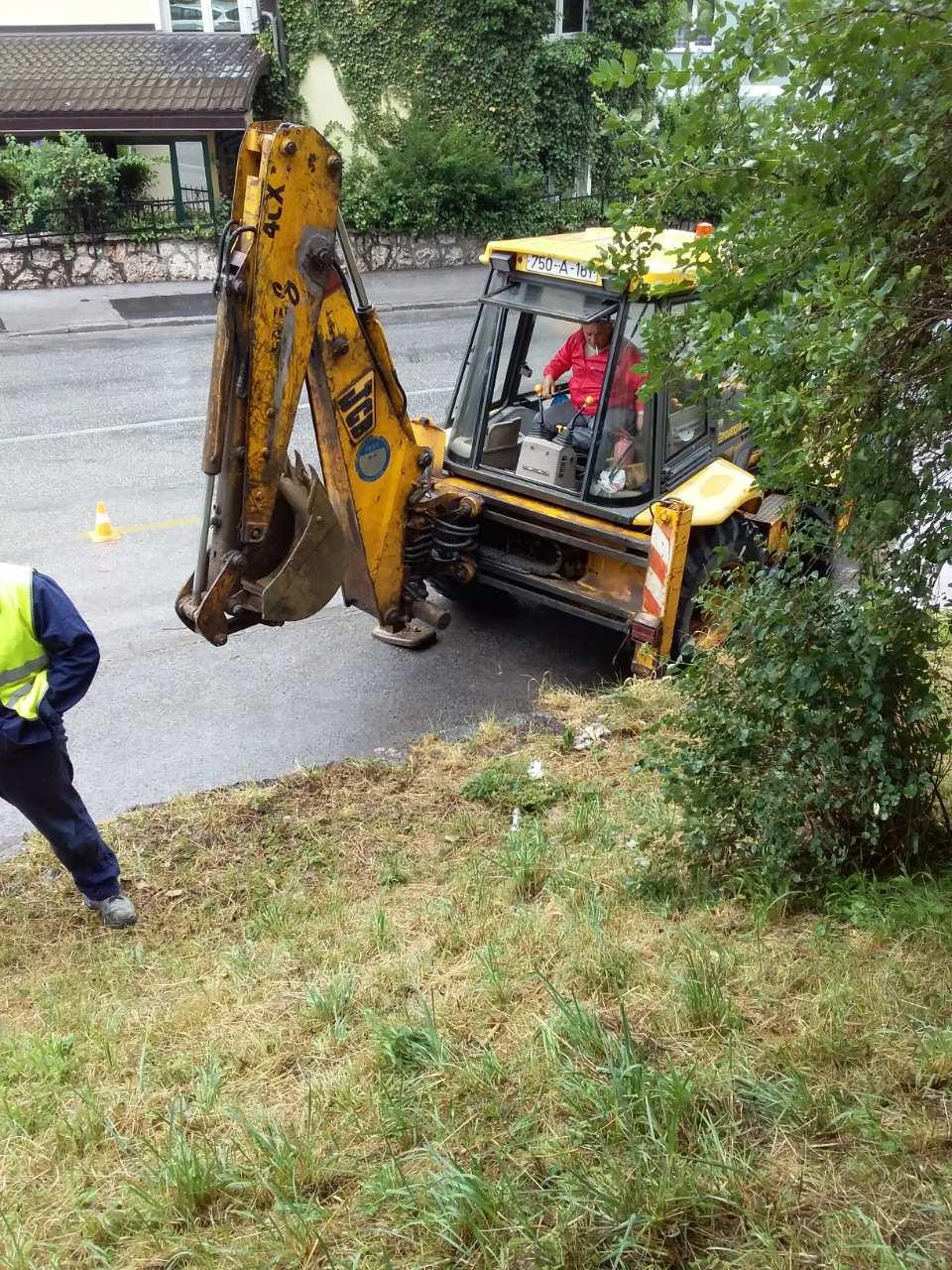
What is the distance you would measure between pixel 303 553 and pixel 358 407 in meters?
0.95

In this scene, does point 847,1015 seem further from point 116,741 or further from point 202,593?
point 116,741

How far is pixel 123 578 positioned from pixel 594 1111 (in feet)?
21.4

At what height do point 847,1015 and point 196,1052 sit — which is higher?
point 847,1015

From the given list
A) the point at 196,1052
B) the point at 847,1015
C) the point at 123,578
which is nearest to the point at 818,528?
the point at 847,1015

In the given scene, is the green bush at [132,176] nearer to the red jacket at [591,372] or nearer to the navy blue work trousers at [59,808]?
the red jacket at [591,372]

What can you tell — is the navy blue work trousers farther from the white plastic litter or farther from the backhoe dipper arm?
the white plastic litter

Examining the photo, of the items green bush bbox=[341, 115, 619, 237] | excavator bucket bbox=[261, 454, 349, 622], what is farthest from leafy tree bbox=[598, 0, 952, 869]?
green bush bbox=[341, 115, 619, 237]

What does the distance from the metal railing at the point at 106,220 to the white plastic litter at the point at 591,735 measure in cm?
1554

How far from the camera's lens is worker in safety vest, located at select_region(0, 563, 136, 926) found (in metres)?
4.54

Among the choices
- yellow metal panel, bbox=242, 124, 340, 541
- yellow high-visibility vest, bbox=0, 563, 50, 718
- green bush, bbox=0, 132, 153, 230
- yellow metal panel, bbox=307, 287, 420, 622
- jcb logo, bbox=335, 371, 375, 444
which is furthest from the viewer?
green bush, bbox=0, 132, 153, 230

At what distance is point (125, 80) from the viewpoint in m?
20.0

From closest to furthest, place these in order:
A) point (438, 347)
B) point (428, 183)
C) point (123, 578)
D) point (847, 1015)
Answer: point (847, 1015) → point (123, 578) → point (438, 347) → point (428, 183)

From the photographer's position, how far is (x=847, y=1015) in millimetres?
3211

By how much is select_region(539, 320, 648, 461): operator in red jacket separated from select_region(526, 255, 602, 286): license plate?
0.83ft
